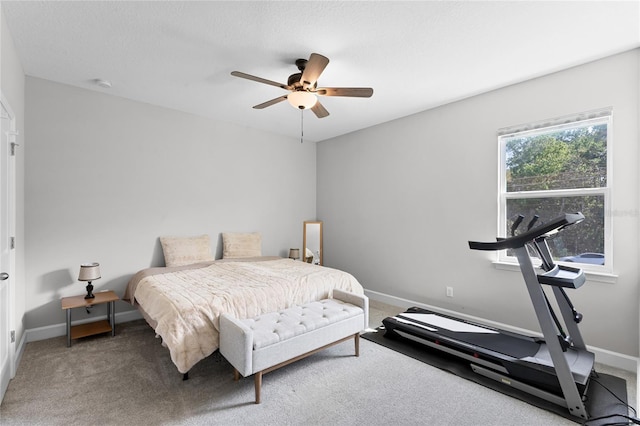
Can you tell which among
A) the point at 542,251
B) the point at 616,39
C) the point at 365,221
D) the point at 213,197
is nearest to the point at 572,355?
the point at 542,251

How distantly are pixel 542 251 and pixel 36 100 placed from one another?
5.14m

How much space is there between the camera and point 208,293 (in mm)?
2662

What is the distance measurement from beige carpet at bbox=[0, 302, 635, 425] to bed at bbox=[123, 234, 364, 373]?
1.04 ft

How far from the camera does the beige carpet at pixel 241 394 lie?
1.98m

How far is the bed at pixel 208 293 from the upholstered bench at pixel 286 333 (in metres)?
0.12

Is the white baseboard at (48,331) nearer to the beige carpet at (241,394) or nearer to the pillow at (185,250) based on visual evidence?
the beige carpet at (241,394)

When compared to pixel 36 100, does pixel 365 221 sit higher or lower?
lower

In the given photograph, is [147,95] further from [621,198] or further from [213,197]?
[621,198]

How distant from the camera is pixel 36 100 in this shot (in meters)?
3.16

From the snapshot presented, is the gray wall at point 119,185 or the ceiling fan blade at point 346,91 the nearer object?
the ceiling fan blade at point 346,91

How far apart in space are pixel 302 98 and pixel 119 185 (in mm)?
2620

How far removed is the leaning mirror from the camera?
544 centimetres

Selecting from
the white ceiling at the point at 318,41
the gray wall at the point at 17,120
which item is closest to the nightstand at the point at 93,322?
the gray wall at the point at 17,120

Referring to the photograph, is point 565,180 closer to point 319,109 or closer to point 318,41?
point 319,109
